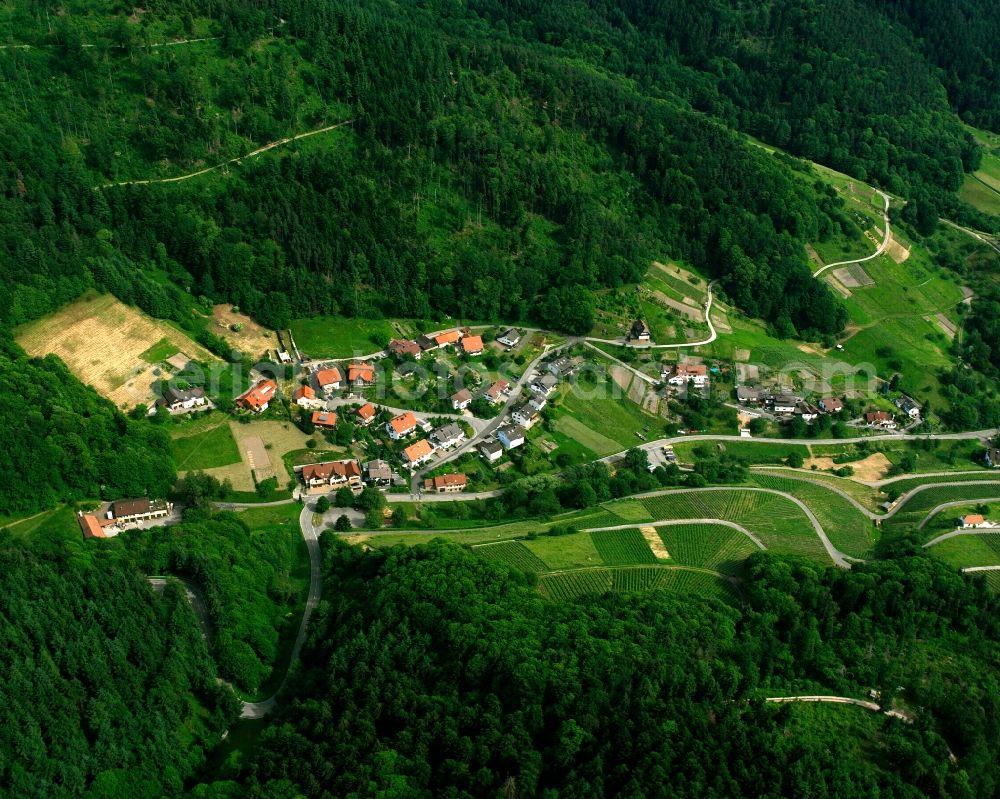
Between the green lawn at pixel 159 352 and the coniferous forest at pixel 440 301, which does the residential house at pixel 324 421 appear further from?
the green lawn at pixel 159 352

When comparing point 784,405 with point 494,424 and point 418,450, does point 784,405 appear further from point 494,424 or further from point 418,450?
point 418,450

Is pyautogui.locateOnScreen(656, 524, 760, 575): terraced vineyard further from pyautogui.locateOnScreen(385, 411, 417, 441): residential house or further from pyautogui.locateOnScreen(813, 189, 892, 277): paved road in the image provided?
pyautogui.locateOnScreen(813, 189, 892, 277): paved road

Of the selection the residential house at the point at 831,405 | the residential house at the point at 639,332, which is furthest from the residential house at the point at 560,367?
the residential house at the point at 831,405

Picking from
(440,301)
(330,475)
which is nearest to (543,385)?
(440,301)

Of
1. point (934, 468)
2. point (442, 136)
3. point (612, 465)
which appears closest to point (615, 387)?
point (612, 465)

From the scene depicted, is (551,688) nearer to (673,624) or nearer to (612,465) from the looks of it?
(673,624)
